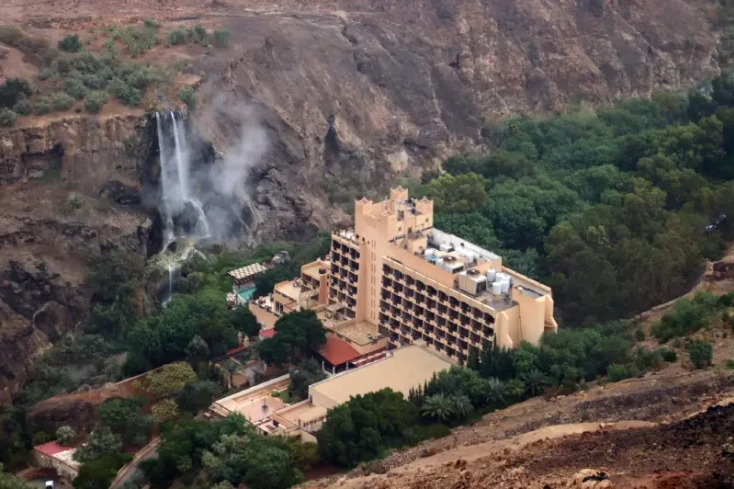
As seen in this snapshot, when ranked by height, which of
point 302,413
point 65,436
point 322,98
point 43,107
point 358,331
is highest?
point 43,107

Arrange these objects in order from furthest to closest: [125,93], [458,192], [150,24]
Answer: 1. [150,24]
2. [125,93]
3. [458,192]

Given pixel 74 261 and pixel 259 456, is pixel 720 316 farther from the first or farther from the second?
pixel 74 261

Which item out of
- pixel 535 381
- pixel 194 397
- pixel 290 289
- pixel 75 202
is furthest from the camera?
pixel 75 202

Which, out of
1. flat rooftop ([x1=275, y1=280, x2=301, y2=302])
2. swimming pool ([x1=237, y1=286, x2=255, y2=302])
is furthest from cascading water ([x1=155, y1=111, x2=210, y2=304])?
flat rooftop ([x1=275, y1=280, x2=301, y2=302])

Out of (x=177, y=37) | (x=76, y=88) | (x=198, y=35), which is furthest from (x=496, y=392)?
(x=198, y=35)

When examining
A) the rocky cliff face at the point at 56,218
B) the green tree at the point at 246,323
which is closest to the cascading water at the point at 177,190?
the rocky cliff face at the point at 56,218

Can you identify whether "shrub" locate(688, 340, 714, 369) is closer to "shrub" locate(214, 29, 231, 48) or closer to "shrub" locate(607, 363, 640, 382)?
"shrub" locate(607, 363, 640, 382)

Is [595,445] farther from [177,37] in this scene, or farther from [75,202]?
[177,37]

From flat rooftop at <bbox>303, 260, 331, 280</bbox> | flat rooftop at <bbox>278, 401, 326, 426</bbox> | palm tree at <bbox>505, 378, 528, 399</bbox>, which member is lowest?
flat rooftop at <bbox>278, 401, 326, 426</bbox>
